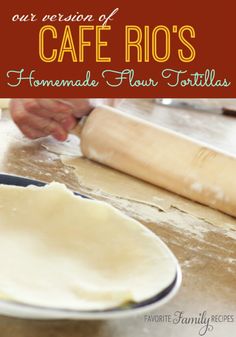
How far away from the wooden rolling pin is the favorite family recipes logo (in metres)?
0.12

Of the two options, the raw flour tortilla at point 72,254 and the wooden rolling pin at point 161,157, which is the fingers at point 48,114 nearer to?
the wooden rolling pin at point 161,157

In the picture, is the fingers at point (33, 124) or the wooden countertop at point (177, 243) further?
the fingers at point (33, 124)

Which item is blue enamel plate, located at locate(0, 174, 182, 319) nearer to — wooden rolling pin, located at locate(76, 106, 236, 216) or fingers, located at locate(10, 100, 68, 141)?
wooden rolling pin, located at locate(76, 106, 236, 216)

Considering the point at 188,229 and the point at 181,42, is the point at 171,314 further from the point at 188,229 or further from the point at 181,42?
the point at 181,42

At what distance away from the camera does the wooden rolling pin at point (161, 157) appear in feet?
3.67

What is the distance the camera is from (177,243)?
3.23 feet

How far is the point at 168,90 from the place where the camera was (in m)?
1.20

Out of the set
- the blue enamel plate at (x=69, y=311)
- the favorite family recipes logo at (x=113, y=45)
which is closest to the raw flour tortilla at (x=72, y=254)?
the blue enamel plate at (x=69, y=311)

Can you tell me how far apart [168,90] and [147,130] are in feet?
0.31

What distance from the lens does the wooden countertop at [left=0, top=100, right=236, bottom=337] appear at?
745 millimetres

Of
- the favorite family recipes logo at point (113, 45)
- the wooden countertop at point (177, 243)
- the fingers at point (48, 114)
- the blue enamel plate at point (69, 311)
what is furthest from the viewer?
the fingers at point (48, 114)

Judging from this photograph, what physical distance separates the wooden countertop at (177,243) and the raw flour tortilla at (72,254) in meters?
0.08

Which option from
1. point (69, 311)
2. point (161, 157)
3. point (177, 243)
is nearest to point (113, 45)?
point (161, 157)

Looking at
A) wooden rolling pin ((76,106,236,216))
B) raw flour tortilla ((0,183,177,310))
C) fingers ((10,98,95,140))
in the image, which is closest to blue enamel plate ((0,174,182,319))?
raw flour tortilla ((0,183,177,310))
